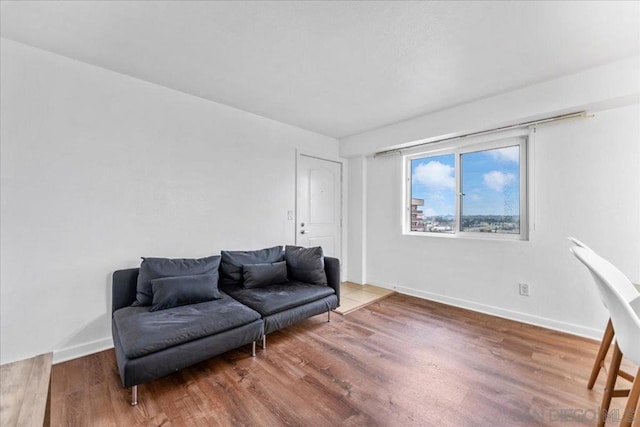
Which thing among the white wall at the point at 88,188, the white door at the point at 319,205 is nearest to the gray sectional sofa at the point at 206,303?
the white wall at the point at 88,188

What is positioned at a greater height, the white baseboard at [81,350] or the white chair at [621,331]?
Answer: the white chair at [621,331]

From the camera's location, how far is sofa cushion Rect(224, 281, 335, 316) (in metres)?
2.39

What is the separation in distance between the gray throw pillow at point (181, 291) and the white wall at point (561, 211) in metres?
2.86

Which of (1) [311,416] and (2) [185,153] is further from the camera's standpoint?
(2) [185,153]

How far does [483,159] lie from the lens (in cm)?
329

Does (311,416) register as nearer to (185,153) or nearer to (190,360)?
(190,360)

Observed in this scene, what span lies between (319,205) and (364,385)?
2.70m

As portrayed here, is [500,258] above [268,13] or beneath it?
beneath

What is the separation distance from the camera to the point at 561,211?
2.68 m

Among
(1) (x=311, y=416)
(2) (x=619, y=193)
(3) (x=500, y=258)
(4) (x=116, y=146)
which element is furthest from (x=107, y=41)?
(2) (x=619, y=193)

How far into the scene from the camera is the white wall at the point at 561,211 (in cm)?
236

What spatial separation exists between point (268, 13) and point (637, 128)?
3.23 meters

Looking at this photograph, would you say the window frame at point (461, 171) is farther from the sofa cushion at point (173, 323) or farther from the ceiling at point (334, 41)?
the sofa cushion at point (173, 323)

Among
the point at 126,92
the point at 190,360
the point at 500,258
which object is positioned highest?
the point at 126,92
